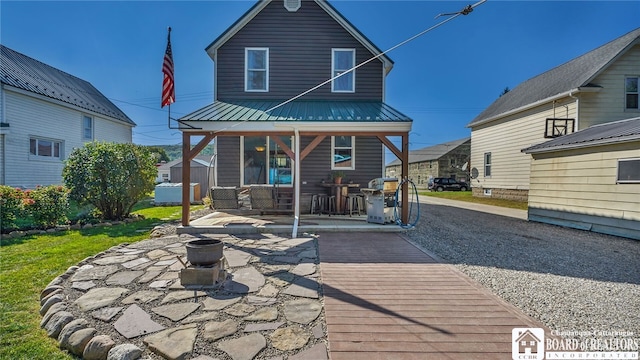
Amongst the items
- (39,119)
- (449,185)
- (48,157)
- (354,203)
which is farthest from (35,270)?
(449,185)

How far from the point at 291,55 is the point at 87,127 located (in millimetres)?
13902

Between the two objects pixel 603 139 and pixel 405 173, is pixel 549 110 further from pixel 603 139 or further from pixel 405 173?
pixel 405 173

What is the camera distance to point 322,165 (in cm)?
977

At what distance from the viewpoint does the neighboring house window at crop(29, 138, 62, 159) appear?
42.2ft

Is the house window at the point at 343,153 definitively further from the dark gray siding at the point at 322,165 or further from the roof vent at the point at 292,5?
the roof vent at the point at 292,5

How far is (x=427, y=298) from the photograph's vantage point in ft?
11.0

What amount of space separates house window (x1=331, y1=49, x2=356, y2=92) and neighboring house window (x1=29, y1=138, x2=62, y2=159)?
546 inches

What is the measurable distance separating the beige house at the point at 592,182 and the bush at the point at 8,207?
14839 millimetres

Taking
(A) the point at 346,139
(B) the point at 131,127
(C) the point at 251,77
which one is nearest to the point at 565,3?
(A) the point at 346,139

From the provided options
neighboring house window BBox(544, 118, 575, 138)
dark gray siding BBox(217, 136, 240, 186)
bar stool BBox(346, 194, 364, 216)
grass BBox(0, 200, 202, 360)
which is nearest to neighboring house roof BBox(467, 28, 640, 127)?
neighboring house window BBox(544, 118, 575, 138)

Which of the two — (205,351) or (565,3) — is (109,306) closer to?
(205,351)

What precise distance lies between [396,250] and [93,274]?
4.84 m

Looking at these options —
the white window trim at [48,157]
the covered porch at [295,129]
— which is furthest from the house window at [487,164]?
the white window trim at [48,157]

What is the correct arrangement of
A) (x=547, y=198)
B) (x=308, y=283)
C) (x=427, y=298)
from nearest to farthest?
(x=427, y=298), (x=308, y=283), (x=547, y=198)
